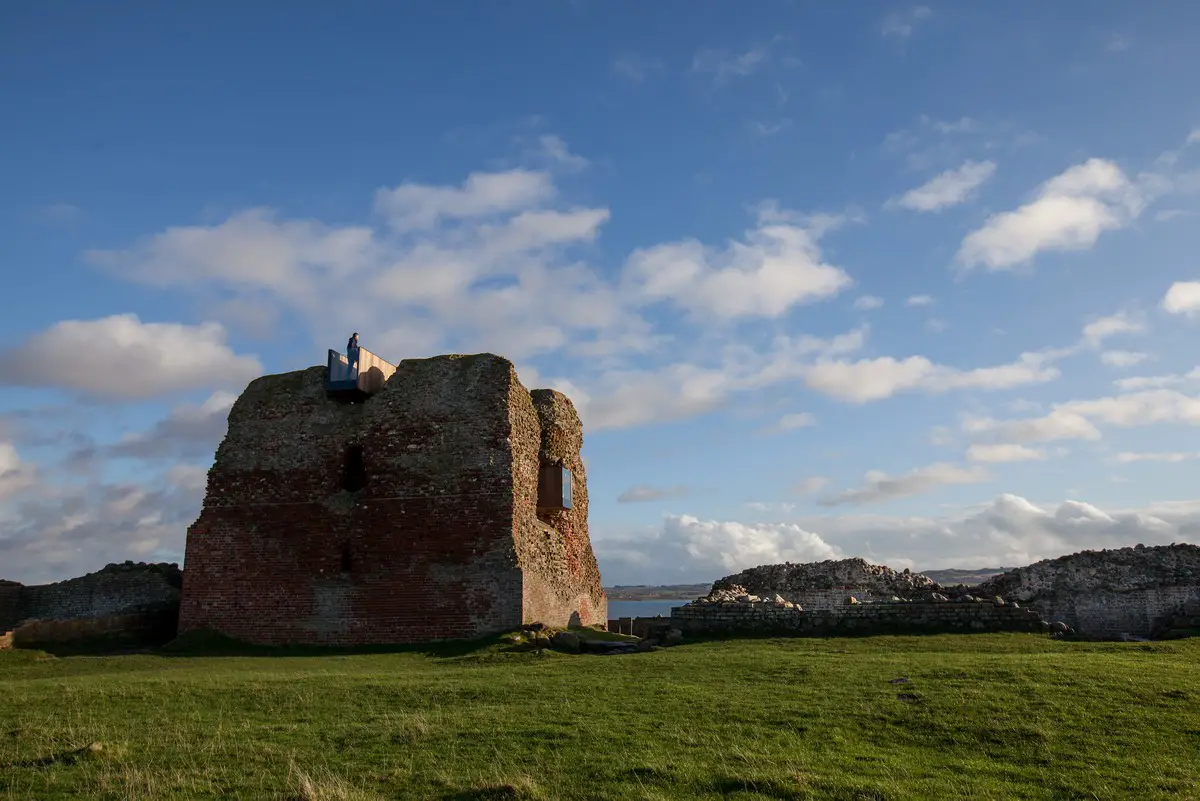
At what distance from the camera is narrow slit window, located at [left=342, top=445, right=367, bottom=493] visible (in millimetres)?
22625

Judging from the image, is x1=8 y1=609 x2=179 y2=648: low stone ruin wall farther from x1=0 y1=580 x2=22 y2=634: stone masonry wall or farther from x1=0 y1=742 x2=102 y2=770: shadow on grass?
x1=0 y1=742 x2=102 y2=770: shadow on grass

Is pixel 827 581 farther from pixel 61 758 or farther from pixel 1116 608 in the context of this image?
pixel 61 758

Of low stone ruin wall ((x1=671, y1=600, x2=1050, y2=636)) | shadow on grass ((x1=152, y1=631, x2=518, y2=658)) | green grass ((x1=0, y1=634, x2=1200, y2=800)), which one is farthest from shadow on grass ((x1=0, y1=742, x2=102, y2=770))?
low stone ruin wall ((x1=671, y1=600, x2=1050, y2=636))

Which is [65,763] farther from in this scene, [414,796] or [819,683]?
[819,683]

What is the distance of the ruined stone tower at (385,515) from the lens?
20750mm

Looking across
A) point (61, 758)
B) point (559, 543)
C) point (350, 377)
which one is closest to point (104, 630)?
point (350, 377)

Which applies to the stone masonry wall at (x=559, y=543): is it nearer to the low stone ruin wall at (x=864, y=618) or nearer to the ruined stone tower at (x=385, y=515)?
the ruined stone tower at (x=385, y=515)

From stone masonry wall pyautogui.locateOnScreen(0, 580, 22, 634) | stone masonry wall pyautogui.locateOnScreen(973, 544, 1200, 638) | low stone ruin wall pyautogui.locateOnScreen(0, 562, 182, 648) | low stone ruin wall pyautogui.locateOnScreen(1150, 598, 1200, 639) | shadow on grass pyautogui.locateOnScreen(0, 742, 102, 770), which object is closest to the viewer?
shadow on grass pyautogui.locateOnScreen(0, 742, 102, 770)

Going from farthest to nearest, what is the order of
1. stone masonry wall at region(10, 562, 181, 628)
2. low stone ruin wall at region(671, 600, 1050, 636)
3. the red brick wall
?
stone masonry wall at region(10, 562, 181, 628) < the red brick wall < low stone ruin wall at region(671, 600, 1050, 636)

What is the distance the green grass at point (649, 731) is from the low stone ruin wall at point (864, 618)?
Answer: 3.54 metres

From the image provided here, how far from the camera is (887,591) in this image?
2539cm

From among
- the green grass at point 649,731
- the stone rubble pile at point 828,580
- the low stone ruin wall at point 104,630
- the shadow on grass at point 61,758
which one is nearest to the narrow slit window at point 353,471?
the low stone ruin wall at point 104,630

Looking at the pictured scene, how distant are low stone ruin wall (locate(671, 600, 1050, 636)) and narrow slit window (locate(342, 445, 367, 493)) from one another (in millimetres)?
9028

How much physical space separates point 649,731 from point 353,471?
15.2m
